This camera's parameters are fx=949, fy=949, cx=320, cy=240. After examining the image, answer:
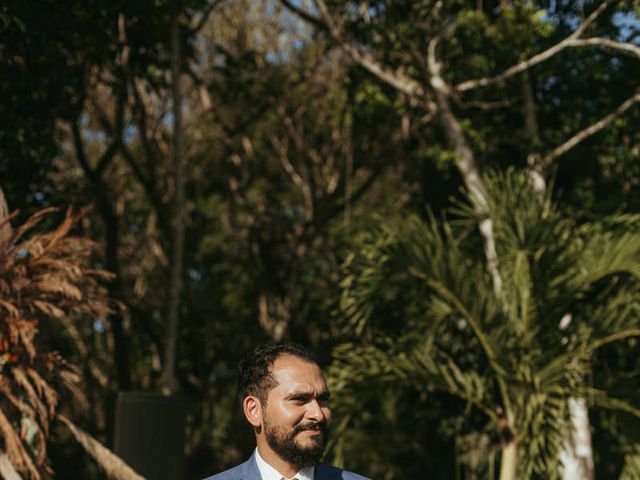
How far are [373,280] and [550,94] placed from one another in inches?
240

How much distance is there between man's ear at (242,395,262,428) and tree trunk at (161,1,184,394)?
704 centimetres

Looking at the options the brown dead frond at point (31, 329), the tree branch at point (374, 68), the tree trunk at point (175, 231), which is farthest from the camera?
the tree branch at point (374, 68)

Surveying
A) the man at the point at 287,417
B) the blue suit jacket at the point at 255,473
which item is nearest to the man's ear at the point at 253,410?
the man at the point at 287,417

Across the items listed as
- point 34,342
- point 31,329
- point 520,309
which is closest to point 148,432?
point 34,342

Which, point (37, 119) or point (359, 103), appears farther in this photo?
point (359, 103)

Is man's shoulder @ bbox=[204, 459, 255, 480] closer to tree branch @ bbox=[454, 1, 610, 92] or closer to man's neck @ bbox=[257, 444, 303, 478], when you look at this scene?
man's neck @ bbox=[257, 444, 303, 478]

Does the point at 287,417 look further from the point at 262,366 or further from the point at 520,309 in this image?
the point at 520,309

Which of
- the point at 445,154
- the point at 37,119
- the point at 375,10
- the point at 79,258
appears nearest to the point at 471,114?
the point at 445,154

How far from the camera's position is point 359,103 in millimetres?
13188

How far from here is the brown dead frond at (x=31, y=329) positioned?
5.20m

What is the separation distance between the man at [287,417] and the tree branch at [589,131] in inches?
369

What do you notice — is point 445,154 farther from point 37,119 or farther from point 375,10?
point 37,119

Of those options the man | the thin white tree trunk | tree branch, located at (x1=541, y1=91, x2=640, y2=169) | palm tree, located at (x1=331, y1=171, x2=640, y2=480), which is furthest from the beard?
tree branch, located at (x1=541, y1=91, x2=640, y2=169)

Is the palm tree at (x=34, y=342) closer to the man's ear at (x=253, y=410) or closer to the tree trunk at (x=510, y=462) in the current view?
the man's ear at (x=253, y=410)
